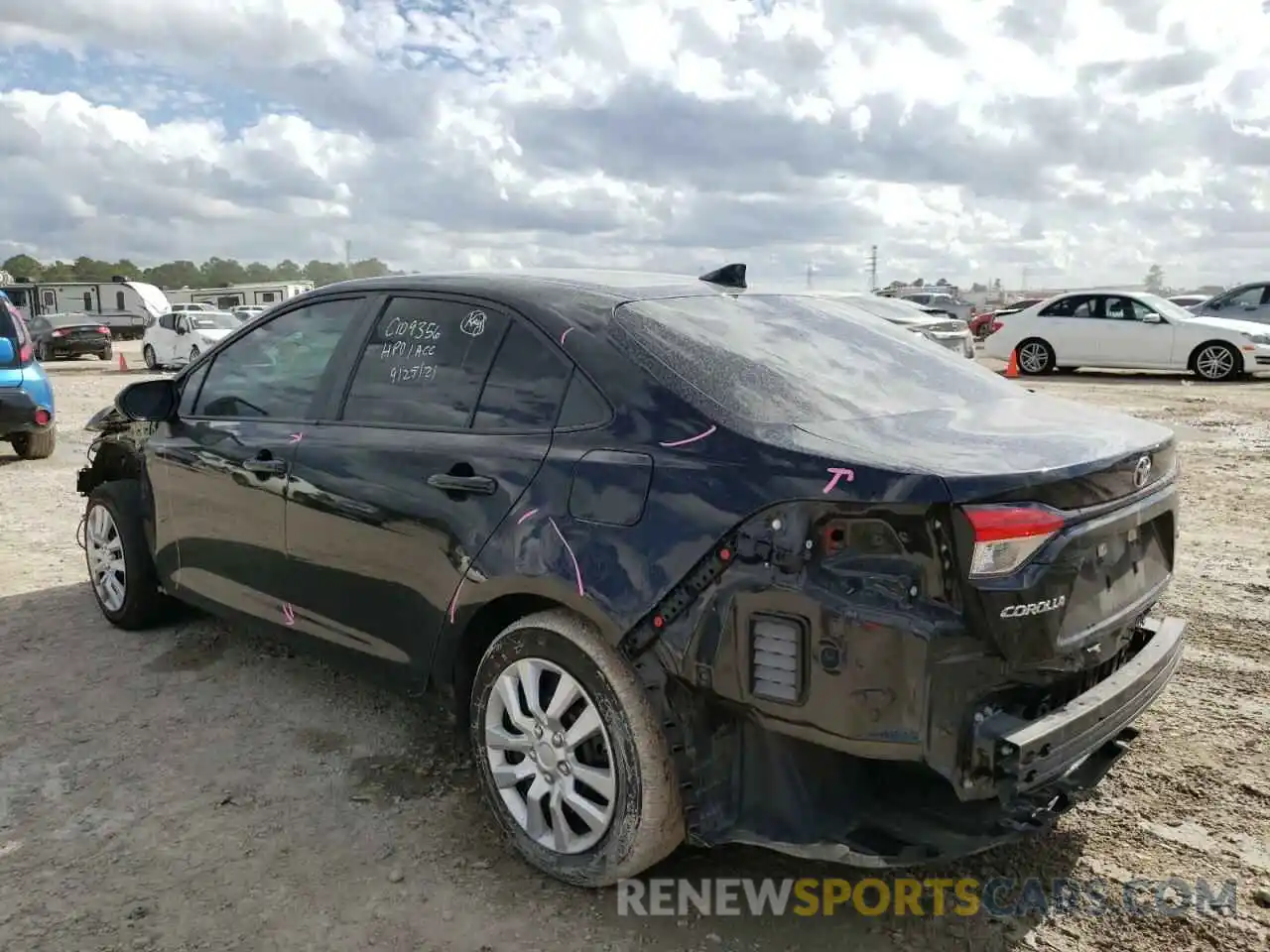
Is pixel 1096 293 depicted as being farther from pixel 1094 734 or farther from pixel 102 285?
pixel 102 285

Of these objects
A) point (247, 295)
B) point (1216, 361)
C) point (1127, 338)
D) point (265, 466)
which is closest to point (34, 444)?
point (265, 466)

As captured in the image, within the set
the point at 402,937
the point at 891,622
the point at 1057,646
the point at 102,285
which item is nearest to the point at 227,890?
the point at 402,937

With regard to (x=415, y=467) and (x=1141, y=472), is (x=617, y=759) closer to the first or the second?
(x=415, y=467)

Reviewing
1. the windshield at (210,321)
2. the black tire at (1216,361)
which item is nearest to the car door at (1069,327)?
the black tire at (1216,361)

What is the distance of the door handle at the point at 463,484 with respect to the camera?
2.90 meters

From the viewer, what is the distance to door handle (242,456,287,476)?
3.65m

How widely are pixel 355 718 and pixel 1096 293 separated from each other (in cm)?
1668

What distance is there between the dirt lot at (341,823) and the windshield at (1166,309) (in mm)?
13279

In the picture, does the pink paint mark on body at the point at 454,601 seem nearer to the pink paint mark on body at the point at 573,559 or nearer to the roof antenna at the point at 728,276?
the pink paint mark on body at the point at 573,559

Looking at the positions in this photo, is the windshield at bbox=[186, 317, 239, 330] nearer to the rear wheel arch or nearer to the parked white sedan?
the rear wheel arch

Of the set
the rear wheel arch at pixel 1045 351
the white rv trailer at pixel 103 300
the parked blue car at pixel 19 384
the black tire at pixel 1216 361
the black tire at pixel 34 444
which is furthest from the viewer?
the white rv trailer at pixel 103 300

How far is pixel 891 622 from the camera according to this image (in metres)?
2.21

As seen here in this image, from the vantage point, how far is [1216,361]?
16.0 meters

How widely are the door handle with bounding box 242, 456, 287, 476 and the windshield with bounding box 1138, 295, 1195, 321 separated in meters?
16.3
